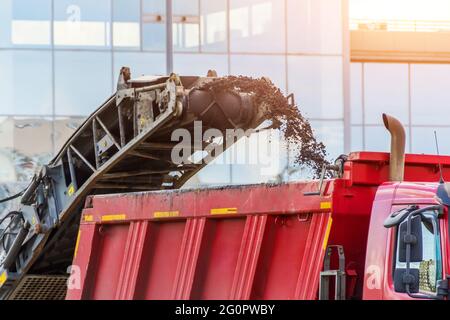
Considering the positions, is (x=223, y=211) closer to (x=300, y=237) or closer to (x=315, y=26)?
(x=300, y=237)

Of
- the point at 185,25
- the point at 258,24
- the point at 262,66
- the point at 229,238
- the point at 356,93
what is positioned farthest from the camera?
the point at 356,93

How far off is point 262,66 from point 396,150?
16.9 m

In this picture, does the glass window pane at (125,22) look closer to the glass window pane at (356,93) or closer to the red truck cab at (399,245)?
the glass window pane at (356,93)

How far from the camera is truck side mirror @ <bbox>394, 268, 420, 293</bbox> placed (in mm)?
7926

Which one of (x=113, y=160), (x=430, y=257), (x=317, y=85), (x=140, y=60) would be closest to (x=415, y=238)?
(x=430, y=257)

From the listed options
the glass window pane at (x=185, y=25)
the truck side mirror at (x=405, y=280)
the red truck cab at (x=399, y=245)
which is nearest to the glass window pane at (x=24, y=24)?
the glass window pane at (x=185, y=25)

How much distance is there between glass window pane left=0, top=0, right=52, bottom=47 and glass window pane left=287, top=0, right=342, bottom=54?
20.1 ft

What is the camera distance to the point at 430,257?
25.8 feet

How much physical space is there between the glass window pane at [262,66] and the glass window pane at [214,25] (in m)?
0.50

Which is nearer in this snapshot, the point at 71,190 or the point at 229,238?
the point at 229,238

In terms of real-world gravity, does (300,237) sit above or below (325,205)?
below

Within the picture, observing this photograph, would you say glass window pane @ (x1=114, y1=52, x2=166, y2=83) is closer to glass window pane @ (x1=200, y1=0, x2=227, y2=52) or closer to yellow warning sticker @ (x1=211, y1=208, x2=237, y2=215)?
glass window pane @ (x1=200, y1=0, x2=227, y2=52)

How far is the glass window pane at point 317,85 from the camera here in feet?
85.3

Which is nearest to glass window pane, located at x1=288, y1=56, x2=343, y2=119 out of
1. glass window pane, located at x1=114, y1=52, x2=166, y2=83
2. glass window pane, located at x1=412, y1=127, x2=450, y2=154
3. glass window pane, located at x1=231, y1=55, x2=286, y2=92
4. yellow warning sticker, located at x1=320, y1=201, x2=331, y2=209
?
glass window pane, located at x1=231, y1=55, x2=286, y2=92
